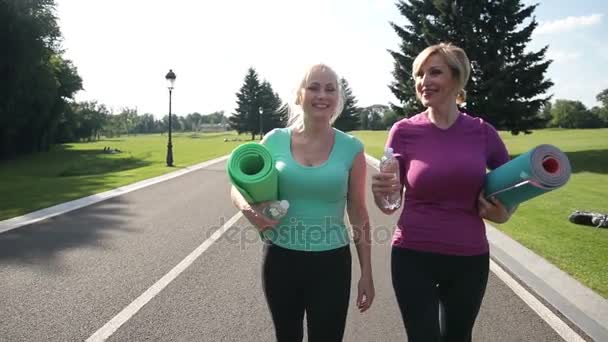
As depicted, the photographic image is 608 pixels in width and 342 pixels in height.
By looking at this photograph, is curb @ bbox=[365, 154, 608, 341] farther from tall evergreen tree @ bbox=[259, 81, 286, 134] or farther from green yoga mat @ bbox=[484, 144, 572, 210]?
tall evergreen tree @ bbox=[259, 81, 286, 134]

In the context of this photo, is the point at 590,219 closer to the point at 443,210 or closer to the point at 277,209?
the point at 443,210

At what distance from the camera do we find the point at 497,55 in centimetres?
2673

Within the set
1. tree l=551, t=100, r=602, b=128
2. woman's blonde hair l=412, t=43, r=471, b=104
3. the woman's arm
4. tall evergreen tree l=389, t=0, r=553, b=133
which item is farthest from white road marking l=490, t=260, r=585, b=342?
tree l=551, t=100, r=602, b=128

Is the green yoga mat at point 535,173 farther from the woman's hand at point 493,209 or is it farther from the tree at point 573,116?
the tree at point 573,116

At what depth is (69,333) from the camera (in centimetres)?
390

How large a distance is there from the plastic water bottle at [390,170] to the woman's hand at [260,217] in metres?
0.60

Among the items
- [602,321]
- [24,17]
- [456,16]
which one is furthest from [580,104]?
[602,321]

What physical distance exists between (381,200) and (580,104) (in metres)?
117

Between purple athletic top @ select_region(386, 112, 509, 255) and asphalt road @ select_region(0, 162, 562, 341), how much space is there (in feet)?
5.68

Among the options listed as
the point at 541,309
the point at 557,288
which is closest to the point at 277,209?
the point at 541,309

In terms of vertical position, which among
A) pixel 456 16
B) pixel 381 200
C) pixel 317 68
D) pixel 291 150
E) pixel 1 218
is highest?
pixel 456 16

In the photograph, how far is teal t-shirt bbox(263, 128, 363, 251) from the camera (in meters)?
2.29

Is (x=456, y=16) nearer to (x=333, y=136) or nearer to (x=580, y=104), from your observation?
(x=333, y=136)

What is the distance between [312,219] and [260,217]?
278 mm
